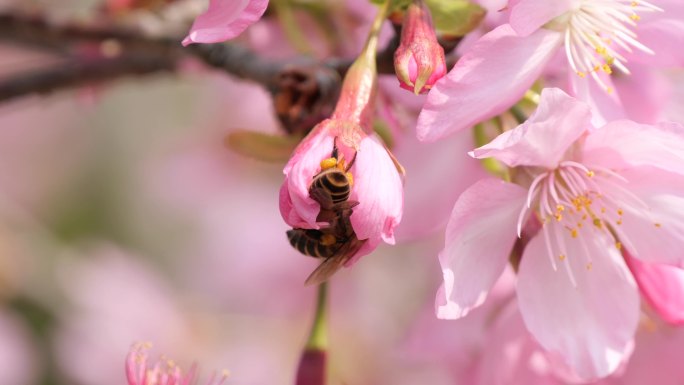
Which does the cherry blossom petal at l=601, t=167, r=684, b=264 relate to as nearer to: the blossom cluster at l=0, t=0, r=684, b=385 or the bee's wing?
the blossom cluster at l=0, t=0, r=684, b=385

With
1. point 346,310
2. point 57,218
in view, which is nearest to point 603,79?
point 346,310

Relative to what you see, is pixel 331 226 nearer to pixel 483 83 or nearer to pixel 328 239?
pixel 328 239

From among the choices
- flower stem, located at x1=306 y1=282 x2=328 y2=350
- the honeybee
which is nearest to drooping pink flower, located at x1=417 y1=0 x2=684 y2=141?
the honeybee

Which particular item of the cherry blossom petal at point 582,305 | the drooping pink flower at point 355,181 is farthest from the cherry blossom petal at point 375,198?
the cherry blossom petal at point 582,305

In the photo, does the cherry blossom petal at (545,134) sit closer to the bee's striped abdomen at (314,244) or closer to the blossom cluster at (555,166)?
the blossom cluster at (555,166)

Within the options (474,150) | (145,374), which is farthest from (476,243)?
(145,374)

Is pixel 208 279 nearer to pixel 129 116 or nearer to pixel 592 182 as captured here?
pixel 129 116
